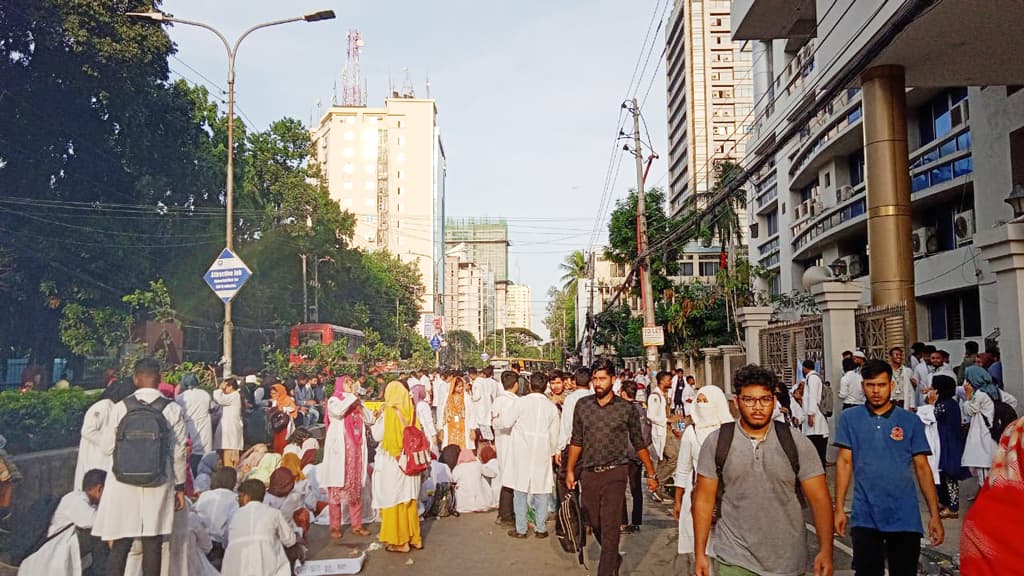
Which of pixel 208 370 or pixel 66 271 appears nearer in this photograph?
pixel 208 370

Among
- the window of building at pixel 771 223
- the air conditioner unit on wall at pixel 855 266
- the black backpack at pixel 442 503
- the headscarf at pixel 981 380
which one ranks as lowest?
the black backpack at pixel 442 503

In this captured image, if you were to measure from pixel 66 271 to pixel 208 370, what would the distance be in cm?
672

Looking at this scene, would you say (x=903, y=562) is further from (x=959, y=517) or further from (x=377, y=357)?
(x=377, y=357)

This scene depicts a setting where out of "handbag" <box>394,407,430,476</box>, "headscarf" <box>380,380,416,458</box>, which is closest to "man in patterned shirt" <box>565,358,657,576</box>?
"handbag" <box>394,407,430,476</box>

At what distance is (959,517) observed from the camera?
9.11 metres

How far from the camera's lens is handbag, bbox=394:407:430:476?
825cm

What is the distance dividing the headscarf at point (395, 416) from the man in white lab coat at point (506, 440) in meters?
1.02

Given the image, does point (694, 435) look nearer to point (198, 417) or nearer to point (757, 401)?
point (757, 401)

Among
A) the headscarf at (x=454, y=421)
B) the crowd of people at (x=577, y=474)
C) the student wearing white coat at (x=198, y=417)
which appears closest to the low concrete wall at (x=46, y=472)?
the student wearing white coat at (x=198, y=417)

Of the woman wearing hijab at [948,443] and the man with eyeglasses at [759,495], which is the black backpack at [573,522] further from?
the woman wearing hijab at [948,443]

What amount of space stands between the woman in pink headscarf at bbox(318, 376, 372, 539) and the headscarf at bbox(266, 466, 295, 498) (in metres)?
1.77

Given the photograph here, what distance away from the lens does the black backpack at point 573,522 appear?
24.0 ft

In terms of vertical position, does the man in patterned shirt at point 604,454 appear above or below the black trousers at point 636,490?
above

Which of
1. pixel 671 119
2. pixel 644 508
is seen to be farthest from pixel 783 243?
pixel 671 119
